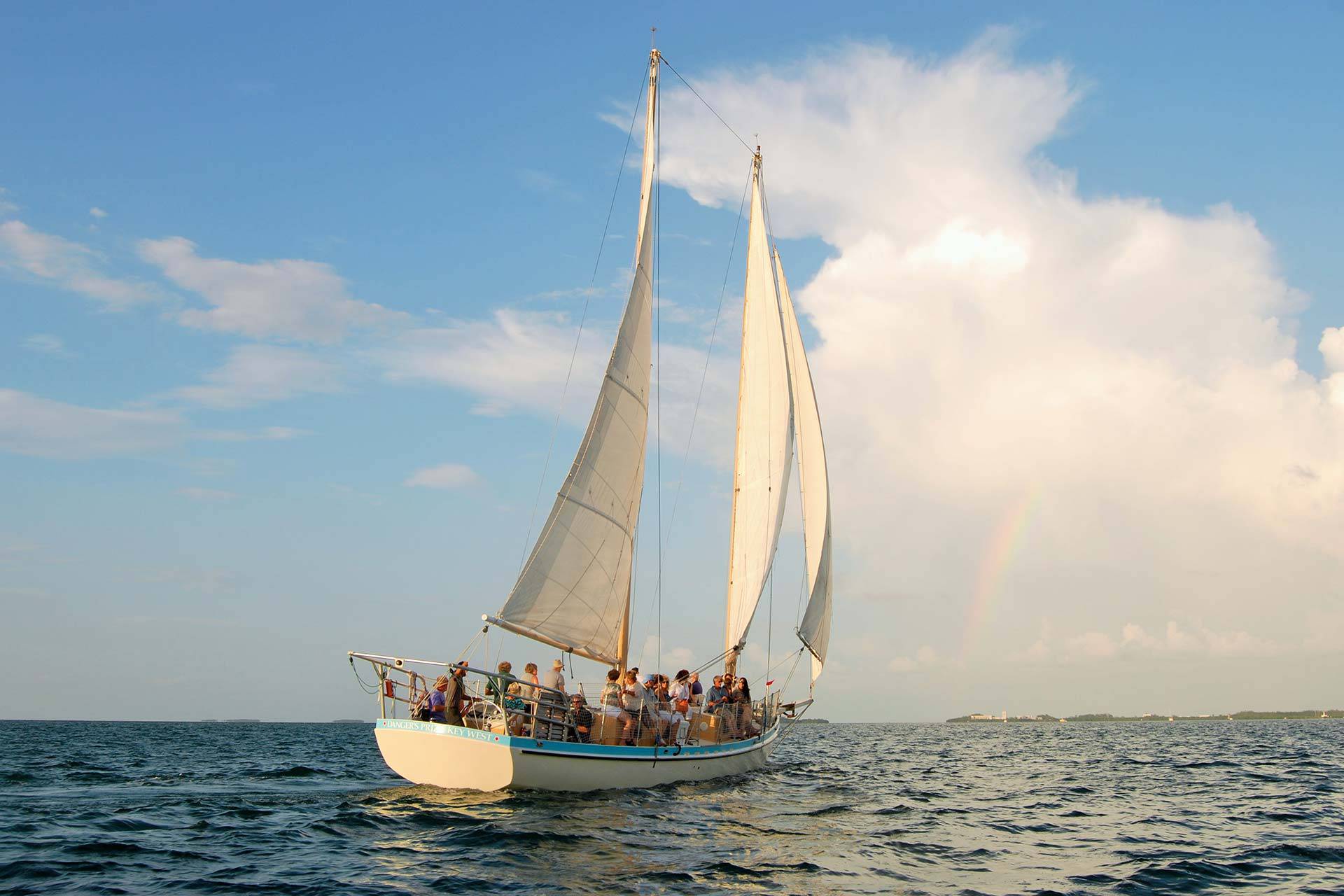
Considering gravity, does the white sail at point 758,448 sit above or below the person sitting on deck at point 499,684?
above

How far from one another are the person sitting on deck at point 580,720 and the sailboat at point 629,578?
0.24ft

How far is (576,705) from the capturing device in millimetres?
19641

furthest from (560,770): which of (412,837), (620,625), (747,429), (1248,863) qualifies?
(747,429)

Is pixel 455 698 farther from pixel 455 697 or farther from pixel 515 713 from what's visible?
pixel 515 713

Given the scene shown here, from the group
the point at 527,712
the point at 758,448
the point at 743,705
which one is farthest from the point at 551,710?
the point at 758,448

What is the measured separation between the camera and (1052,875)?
13.5 meters

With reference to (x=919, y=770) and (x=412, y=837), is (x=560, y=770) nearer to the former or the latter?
(x=412, y=837)

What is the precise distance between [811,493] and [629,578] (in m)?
10.0

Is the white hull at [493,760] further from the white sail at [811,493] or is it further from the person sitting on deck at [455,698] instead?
the white sail at [811,493]

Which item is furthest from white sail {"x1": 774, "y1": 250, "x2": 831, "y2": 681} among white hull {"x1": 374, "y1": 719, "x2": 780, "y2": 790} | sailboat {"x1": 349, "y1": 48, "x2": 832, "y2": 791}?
white hull {"x1": 374, "y1": 719, "x2": 780, "y2": 790}

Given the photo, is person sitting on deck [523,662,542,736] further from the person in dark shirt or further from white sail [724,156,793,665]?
white sail [724,156,793,665]

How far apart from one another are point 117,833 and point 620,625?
11.2m

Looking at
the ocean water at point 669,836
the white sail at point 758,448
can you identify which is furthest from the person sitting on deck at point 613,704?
the white sail at point 758,448

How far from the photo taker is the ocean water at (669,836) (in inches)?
481
